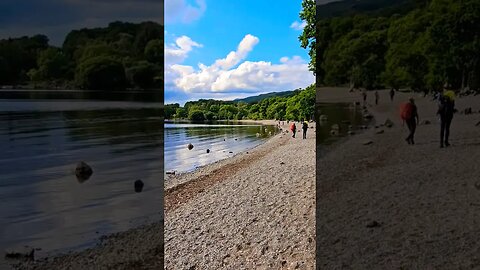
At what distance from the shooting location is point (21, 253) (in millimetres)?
2309

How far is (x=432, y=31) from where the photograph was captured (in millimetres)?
2502

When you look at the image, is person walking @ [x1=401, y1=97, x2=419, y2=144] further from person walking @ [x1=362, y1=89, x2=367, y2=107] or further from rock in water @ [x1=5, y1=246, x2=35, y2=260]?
rock in water @ [x1=5, y1=246, x2=35, y2=260]

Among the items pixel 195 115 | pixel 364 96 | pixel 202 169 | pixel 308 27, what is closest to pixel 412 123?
pixel 364 96

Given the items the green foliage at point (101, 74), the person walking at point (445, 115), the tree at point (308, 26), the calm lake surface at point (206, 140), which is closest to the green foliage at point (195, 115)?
the calm lake surface at point (206, 140)

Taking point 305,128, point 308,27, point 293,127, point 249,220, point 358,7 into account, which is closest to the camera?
point 358,7

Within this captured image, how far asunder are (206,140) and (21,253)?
7.18 metres

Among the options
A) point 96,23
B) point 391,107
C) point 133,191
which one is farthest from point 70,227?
point 391,107

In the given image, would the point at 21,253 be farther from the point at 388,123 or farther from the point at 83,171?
the point at 388,123

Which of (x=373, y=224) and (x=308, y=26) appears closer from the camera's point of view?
(x=373, y=224)

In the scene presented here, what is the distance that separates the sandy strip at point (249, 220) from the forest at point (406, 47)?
219 centimetres

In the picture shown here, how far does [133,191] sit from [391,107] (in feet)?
4.84

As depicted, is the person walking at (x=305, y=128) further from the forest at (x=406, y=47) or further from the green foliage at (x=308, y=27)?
the forest at (x=406, y=47)

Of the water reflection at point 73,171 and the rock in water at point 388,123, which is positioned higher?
the rock in water at point 388,123

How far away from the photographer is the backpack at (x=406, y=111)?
8.27 ft
